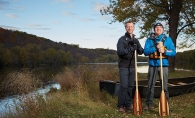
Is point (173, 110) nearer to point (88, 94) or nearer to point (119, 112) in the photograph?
point (119, 112)

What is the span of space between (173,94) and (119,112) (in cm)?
306

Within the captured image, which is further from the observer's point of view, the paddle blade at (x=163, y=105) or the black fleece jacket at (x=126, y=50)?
the black fleece jacket at (x=126, y=50)

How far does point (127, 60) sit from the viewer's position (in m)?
6.00

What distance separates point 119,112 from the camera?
6.16 metres

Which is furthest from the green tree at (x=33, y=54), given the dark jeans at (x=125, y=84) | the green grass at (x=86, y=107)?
the dark jeans at (x=125, y=84)

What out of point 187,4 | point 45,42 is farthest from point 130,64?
point 45,42

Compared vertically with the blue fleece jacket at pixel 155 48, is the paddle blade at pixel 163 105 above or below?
below

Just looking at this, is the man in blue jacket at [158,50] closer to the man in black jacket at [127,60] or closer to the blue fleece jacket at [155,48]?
the blue fleece jacket at [155,48]

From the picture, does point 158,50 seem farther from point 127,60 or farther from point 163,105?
point 163,105

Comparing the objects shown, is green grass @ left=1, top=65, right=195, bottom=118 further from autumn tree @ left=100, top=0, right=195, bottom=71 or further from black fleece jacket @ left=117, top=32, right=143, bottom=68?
autumn tree @ left=100, top=0, right=195, bottom=71

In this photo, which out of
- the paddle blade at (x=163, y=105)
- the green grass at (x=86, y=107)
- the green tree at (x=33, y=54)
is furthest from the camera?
the green tree at (x=33, y=54)

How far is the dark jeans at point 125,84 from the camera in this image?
5993 mm

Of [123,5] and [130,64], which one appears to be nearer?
[130,64]

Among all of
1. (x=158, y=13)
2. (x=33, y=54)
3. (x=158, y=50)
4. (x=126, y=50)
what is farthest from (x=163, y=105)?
(x=33, y=54)
